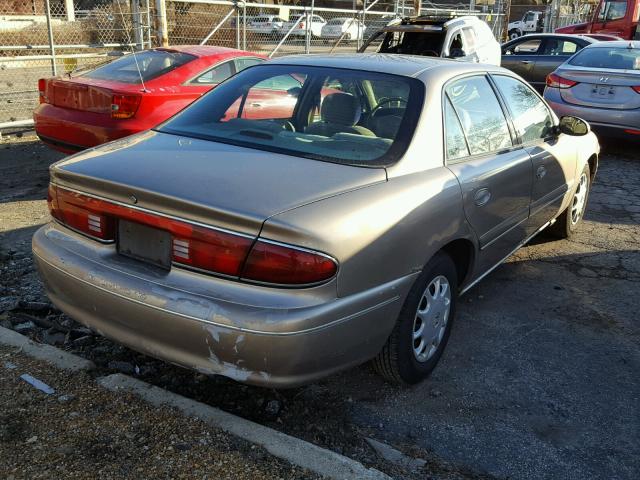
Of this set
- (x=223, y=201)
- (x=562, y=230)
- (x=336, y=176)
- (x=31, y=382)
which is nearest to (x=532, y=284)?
(x=562, y=230)

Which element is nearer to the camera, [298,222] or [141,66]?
[298,222]

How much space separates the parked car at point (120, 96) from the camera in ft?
20.2

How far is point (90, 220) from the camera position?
281 centimetres

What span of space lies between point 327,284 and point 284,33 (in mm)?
13085

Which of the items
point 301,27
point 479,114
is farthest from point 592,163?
point 301,27

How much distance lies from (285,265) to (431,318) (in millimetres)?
1151

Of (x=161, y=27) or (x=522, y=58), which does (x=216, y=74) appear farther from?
(x=522, y=58)

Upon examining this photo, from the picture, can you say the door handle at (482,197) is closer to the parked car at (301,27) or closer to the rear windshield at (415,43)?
the rear windshield at (415,43)

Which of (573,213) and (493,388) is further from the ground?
(573,213)

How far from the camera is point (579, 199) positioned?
5.66 metres

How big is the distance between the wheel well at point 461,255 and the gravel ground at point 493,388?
47 cm

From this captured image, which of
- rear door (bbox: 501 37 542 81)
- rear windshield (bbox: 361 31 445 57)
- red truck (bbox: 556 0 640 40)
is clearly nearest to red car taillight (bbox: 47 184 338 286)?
rear windshield (bbox: 361 31 445 57)

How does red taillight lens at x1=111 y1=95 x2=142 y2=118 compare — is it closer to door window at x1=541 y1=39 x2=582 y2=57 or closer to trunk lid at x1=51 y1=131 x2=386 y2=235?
trunk lid at x1=51 y1=131 x2=386 y2=235

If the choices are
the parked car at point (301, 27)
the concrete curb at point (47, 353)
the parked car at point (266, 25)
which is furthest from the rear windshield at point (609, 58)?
the concrete curb at point (47, 353)
